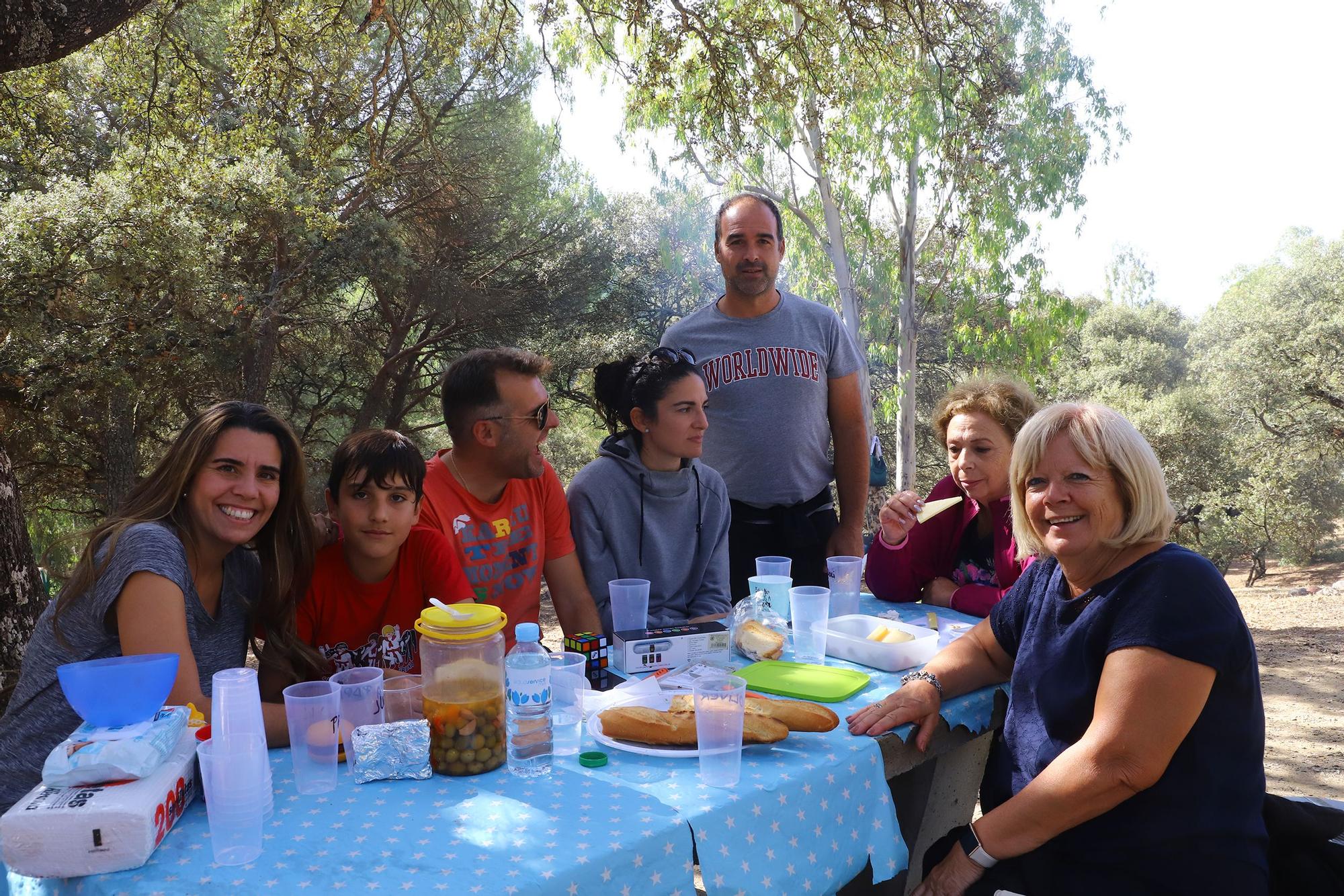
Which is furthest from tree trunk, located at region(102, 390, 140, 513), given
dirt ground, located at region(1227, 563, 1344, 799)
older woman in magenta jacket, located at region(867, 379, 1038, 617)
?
dirt ground, located at region(1227, 563, 1344, 799)

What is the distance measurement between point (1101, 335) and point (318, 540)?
27.3m

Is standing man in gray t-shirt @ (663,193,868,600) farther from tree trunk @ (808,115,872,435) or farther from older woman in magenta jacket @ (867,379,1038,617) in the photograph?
tree trunk @ (808,115,872,435)

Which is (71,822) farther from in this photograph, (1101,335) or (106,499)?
(1101,335)

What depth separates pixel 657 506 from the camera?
328cm

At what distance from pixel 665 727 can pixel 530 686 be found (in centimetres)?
32

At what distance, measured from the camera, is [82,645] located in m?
2.06

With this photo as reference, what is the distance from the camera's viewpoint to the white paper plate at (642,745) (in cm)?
183

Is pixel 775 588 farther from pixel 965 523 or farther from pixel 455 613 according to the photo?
pixel 455 613

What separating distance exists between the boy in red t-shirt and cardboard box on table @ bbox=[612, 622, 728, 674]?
55cm

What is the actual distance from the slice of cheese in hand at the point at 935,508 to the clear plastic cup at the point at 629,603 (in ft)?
3.87

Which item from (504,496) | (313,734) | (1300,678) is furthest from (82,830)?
(1300,678)

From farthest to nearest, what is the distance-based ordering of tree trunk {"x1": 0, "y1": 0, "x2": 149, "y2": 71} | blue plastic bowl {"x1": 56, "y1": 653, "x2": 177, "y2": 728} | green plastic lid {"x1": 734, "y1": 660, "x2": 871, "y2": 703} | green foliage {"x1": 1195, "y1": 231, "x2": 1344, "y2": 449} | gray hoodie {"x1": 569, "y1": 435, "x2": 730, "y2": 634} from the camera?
green foliage {"x1": 1195, "y1": 231, "x2": 1344, "y2": 449}
tree trunk {"x1": 0, "y1": 0, "x2": 149, "y2": 71}
gray hoodie {"x1": 569, "y1": 435, "x2": 730, "y2": 634}
green plastic lid {"x1": 734, "y1": 660, "x2": 871, "y2": 703}
blue plastic bowl {"x1": 56, "y1": 653, "x2": 177, "y2": 728}

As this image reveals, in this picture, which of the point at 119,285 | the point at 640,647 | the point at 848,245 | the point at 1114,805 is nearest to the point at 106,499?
the point at 119,285

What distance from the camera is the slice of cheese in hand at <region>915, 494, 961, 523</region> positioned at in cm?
311
